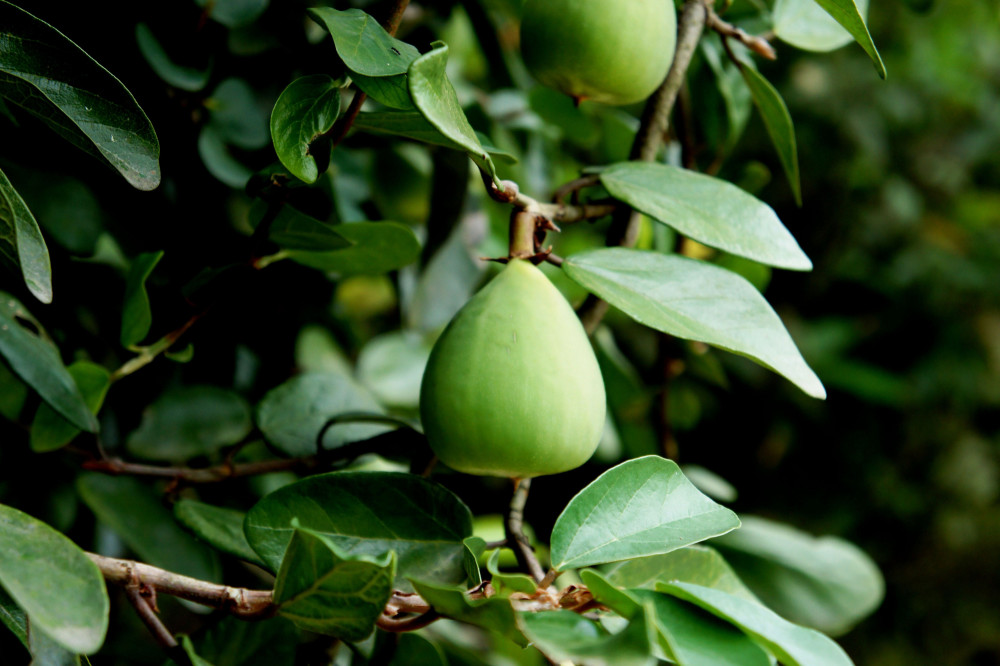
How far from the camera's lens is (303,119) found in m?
0.27

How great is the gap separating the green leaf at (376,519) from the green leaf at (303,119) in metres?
0.11

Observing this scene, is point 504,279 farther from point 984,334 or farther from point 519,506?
point 984,334

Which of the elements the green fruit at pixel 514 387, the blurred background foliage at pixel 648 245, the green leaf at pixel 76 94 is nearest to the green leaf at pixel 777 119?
the blurred background foliage at pixel 648 245

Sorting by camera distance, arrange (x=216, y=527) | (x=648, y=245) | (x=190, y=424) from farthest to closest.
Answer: (x=648, y=245), (x=190, y=424), (x=216, y=527)

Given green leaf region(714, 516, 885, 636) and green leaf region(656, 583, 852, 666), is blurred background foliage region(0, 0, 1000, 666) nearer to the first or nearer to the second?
green leaf region(714, 516, 885, 636)

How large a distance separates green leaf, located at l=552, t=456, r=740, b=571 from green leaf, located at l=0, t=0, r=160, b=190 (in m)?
0.19

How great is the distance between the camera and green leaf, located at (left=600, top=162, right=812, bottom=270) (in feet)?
1.01

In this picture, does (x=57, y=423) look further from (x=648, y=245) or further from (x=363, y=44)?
(x=648, y=245)

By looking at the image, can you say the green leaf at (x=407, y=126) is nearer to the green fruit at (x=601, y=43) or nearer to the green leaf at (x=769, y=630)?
the green fruit at (x=601, y=43)

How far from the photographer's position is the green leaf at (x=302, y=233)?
34cm

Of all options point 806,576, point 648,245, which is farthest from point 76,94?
point 806,576

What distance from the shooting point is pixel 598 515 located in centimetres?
27

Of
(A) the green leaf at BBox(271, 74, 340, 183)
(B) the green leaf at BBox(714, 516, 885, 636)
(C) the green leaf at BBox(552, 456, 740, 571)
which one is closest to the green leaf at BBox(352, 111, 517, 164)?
(A) the green leaf at BBox(271, 74, 340, 183)

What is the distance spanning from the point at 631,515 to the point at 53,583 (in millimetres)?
179
